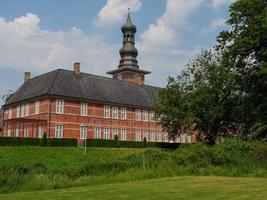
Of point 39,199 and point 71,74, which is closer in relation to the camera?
point 39,199

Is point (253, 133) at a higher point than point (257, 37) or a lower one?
lower

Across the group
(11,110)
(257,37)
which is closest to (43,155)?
(257,37)

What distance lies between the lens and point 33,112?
2093 inches

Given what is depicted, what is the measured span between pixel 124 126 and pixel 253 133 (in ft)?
82.0

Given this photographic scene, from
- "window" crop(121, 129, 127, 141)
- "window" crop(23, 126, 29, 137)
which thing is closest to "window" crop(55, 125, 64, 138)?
"window" crop(23, 126, 29, 137)

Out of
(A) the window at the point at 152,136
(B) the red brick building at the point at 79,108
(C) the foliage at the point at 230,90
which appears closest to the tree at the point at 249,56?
(C) the foliage at the point at 230,90

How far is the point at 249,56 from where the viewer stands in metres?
36.6

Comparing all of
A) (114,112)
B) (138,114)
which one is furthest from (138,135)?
(114,112)

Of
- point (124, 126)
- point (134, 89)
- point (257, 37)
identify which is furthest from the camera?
point (134, 89)

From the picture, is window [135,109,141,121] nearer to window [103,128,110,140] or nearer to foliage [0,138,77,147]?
window [103,128,110,140]

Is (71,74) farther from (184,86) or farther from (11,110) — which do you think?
(184,86)

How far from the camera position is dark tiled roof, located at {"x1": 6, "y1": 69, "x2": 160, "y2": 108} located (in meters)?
52.2

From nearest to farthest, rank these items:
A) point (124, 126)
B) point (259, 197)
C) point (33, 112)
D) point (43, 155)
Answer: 1. point (259, 197)
2. point (43, 155)
3. point (33, 112)
4. point (124, 126)

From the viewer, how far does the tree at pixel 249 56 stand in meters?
34.1
